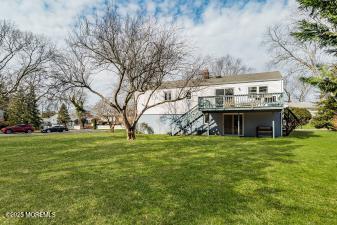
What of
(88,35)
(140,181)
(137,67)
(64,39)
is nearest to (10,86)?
(64,39)

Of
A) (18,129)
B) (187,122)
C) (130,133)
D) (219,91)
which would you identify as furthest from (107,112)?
(219,91)

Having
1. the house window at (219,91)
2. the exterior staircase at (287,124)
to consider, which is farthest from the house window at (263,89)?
the house window at (219,91)

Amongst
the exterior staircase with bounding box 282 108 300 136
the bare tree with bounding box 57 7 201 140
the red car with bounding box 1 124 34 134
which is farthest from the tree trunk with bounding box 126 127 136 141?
the red car with bounding box 1 124 34 134

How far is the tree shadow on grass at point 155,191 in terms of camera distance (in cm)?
421

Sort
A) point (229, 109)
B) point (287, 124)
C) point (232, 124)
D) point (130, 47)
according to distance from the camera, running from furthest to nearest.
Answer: point (232, 124) < point (287, 124) < point (229, 109) < point (130, 47)

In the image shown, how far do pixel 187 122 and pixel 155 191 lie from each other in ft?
58.7

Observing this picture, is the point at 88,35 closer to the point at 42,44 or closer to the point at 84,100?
the point at 42,44

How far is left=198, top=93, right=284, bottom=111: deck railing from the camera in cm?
1838

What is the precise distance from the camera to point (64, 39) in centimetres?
1877

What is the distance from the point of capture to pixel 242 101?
2009cm

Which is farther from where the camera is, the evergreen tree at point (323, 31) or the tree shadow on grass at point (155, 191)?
the evergreen tree at point (323, 31)

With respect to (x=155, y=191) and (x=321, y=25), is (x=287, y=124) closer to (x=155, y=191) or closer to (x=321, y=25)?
(x=321, y=25)

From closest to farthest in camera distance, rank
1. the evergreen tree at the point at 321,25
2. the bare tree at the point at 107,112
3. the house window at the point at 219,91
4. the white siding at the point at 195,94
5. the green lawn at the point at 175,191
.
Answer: the green lawn at the point at 175,191
the evergreen tree at the point at 321,25
the white siding at the point at 195,94
the house window at the point at 219,91
the bare tree at the point at 107,112

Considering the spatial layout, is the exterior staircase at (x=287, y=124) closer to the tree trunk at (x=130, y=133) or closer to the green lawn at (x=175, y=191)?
the green lawn at (x=175, y=191)
